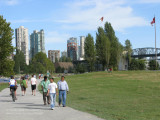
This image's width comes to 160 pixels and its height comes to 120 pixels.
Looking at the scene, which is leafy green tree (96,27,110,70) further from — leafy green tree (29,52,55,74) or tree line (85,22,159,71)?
leafy green tree (29,52,55,74)

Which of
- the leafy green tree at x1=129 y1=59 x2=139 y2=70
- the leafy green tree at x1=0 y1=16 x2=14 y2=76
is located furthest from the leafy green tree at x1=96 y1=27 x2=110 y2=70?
the leafy green tree at x1=0 y1=16 x2=14 y2=76

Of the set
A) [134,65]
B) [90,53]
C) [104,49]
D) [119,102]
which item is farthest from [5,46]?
[134,65]

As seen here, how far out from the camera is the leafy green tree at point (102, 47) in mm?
81562

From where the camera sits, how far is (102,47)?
8250 cm

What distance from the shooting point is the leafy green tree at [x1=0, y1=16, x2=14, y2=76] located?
43594mm

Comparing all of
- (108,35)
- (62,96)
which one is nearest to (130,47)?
(108,35)

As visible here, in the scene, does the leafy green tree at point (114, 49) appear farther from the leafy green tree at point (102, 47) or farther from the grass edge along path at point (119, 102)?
the grass edge along path at point (119, 102)

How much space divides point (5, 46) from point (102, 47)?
1719 inches

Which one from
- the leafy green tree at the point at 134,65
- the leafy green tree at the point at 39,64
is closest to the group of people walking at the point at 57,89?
the leafy green tree at the point at 39,64

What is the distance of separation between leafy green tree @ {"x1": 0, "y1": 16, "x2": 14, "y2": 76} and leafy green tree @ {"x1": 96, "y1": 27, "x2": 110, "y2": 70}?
41606 millimetres

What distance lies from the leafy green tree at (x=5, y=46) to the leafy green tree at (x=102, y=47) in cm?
4161


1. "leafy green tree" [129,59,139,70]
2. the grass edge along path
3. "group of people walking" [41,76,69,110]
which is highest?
"leafy green tree" [129,59,139,70]

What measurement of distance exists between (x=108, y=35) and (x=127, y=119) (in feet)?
257

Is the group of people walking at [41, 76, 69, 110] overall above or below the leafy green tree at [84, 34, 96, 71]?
below
